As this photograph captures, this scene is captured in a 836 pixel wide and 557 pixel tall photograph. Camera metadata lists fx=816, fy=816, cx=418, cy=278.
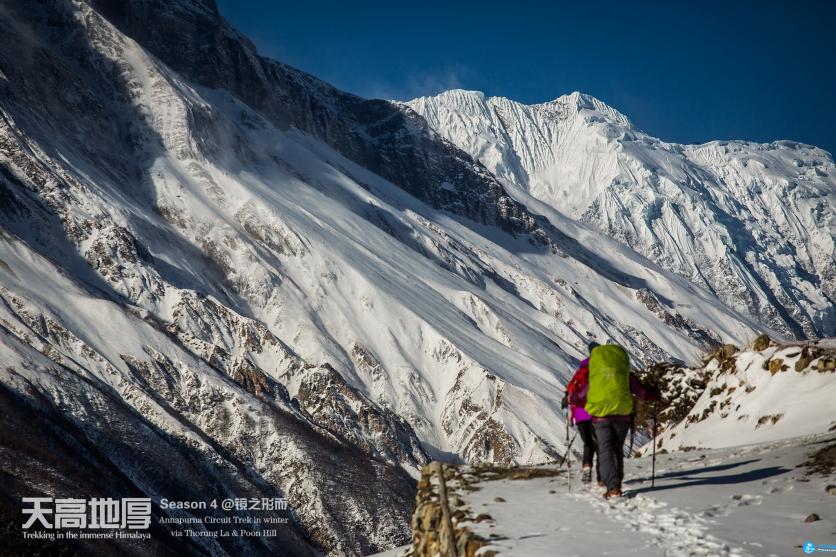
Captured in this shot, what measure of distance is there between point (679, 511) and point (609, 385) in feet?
7.58

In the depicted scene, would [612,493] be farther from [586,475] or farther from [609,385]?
[586,475]

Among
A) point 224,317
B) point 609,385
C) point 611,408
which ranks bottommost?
point 611,408

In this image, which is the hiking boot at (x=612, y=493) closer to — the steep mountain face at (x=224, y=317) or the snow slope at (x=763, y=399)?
the snow slope at (x=763, y=399)

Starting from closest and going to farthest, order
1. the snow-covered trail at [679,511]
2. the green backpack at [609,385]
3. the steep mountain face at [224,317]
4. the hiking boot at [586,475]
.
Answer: the snow-covered trail at [679,511] → the green backpack at [609,385] → the hiking boot at [586,475] → the steep mountain face at [224,317]

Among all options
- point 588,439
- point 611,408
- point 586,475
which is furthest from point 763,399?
point 611,408

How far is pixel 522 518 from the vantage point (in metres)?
11.0

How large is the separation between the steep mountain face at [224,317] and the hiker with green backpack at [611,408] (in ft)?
154

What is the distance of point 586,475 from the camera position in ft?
47.3

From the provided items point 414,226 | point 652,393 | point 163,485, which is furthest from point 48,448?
point 414,226

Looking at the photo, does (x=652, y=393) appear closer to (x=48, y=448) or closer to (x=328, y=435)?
(x=48, y=448)

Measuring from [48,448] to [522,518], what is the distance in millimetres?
58799

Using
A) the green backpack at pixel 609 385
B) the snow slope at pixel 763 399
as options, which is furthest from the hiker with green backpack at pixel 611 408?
the snow slope at pixel 763 399

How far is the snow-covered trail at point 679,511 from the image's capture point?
356 inches

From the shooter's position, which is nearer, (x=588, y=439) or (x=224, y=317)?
(x=588, y=439)
